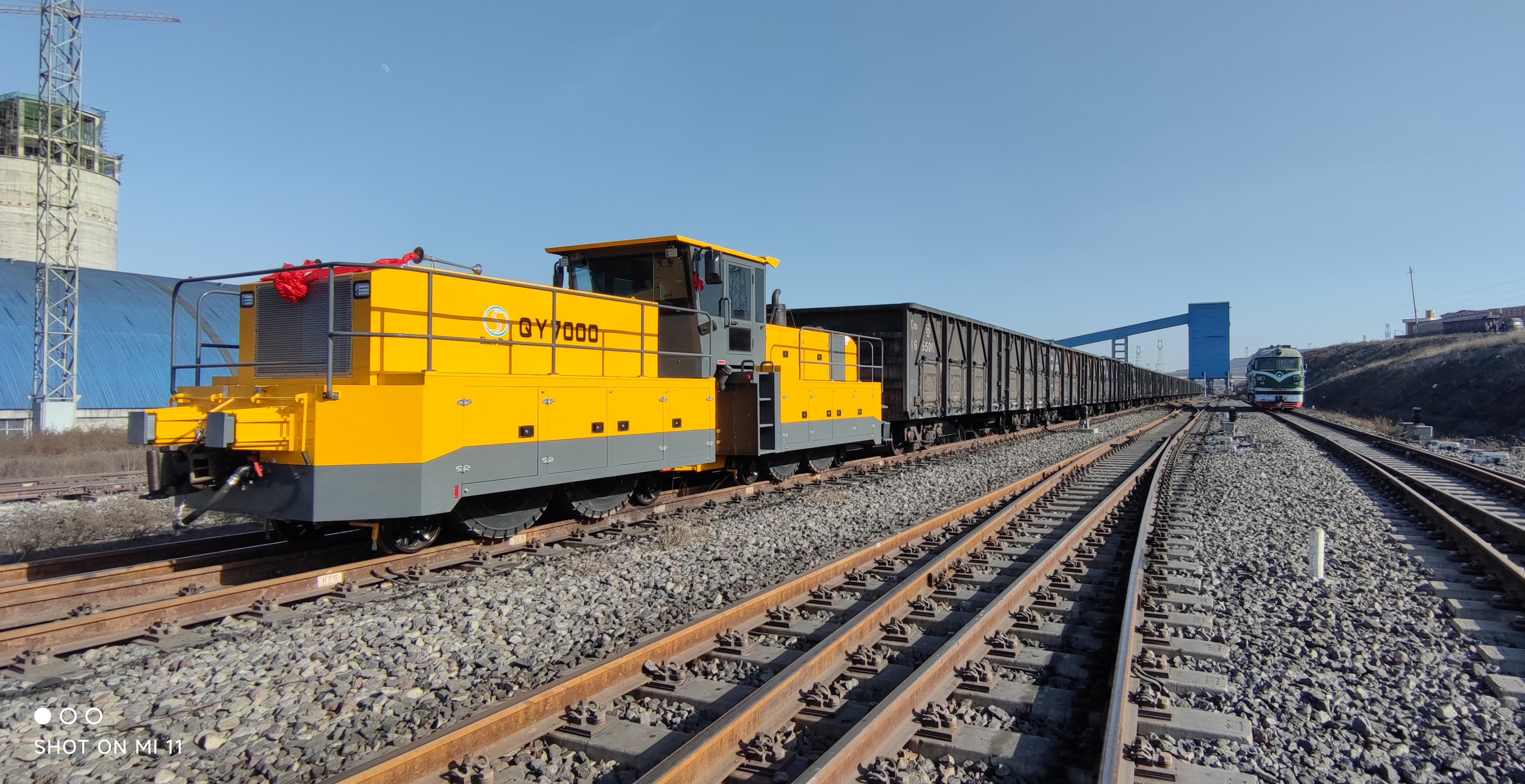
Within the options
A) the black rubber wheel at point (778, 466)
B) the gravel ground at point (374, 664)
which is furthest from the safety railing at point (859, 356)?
the gravel ground at point (374, 664)

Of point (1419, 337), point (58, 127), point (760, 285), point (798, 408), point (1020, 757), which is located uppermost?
point (58, 127)

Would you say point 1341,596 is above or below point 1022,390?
below

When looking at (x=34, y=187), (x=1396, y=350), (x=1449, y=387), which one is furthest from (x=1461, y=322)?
(x=34, y=187)

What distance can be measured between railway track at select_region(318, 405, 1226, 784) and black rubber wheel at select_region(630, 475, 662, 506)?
11.4 ft

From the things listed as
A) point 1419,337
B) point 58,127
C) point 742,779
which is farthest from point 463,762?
point 1419,337

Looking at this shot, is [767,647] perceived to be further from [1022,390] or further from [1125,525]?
[1022,390]

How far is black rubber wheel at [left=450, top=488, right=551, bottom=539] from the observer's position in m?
6.79

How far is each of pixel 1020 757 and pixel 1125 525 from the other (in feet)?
19.8

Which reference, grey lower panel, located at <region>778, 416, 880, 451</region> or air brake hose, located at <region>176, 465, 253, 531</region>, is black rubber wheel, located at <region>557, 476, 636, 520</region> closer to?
grey lower panel, located at <region>778, 416, 880, 451</region>

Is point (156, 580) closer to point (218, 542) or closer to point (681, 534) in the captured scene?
point (218, 542)

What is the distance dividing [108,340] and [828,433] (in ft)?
82.7

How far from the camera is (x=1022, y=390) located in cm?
2294

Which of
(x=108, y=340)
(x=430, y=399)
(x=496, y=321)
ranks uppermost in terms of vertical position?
(x=108, y=340)

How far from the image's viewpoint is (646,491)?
9.17 meters
